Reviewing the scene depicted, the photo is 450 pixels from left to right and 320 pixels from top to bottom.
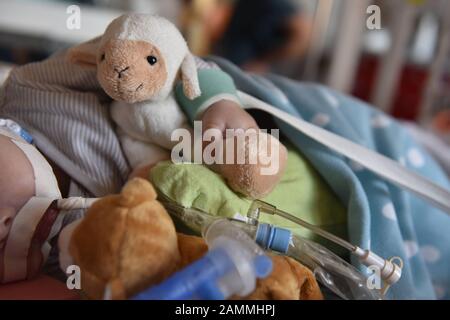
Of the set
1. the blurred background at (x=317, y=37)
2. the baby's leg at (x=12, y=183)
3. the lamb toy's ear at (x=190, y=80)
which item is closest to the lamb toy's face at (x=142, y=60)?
the lamb toy's ear at (x=190, y=80)

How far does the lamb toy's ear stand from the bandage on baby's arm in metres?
0.01

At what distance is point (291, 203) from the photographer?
538 mm

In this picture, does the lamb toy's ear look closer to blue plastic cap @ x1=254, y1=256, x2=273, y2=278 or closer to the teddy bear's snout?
the teddy bear's snout

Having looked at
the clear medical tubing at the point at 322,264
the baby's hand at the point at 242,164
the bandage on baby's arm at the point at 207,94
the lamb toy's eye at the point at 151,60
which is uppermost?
the lamb toy's eye at the point at 151,60

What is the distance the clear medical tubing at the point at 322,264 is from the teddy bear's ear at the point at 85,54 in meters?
0.17

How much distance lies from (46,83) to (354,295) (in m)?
0.41

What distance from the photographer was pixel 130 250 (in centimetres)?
37

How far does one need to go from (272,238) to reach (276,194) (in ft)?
0.34

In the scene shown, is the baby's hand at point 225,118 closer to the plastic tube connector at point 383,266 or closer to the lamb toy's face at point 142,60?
the lamb toy's face at point 142,60

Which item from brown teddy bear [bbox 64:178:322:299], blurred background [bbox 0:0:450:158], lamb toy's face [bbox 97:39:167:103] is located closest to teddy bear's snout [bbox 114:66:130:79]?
lamb toy's face [bbox 97:39:167:103]

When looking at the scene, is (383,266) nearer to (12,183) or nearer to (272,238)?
(272,238)

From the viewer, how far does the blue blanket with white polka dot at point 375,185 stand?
1.81ft

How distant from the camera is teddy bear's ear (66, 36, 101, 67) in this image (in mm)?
515

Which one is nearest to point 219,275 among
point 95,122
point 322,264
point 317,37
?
point 322,264
